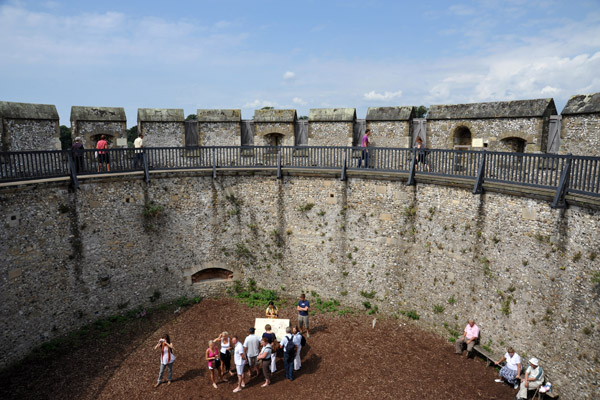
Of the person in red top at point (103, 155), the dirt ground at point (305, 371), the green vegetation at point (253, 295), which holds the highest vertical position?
the person in red top at point (103, 155)

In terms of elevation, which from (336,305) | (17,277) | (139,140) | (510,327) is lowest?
(336,305)

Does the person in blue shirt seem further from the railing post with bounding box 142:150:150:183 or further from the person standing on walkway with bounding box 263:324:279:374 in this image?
the railing post with bounding box 142:150:150:183

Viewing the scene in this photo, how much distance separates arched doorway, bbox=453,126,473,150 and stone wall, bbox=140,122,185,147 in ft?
34.9

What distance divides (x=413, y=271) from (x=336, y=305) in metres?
3.20

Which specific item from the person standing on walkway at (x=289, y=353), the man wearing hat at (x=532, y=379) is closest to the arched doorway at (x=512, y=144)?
the man wearing hat at (x=532, y=379)

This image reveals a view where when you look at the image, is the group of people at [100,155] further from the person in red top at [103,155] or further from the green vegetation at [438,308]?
the green vegetation at [438,308]

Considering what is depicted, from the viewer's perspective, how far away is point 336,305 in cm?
1425

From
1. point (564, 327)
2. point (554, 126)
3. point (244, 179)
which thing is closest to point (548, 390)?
point (564, 327)

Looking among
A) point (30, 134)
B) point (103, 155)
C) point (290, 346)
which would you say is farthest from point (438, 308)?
point (30, 134)

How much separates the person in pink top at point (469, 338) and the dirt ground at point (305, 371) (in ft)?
0.88

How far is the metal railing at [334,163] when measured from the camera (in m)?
9.07

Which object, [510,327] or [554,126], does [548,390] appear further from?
[554,126]

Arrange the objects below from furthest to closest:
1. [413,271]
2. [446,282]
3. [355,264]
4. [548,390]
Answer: [355,264]
[413,271]
[446,282]
[548,390]

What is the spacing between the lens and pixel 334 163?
14.2 meters
